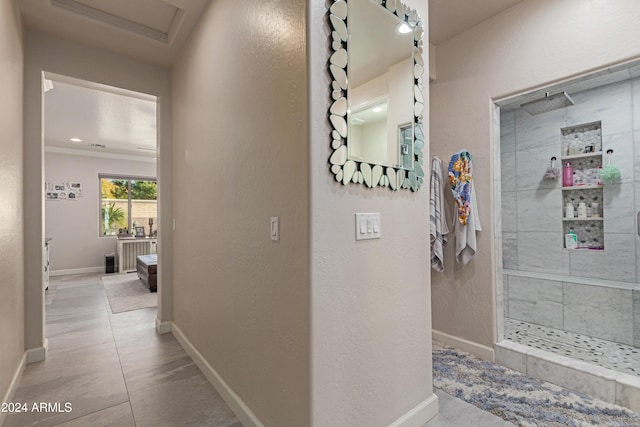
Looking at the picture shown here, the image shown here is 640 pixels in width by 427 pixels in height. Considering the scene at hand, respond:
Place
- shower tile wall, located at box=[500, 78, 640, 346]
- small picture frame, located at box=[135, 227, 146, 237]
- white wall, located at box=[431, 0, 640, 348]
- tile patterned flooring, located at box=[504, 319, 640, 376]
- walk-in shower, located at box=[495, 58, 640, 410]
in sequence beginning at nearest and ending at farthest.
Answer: white wall, located at box=[431, 0, 640, 348] → tile patterned flooring, located at box=[504, 319, 640, 376] → walk-in shower, located at box=[495, 58, 640, 410] → shower tile wall, located at box=[500, 78, 640, 346] → small picture frame, located at box=[135, 227, 146, 237]

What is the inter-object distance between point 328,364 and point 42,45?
10.9 feet

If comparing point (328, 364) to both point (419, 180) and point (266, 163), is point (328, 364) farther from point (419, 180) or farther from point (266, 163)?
point (419, 180)

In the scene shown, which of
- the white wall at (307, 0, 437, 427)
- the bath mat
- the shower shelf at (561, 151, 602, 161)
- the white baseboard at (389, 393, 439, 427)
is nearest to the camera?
the white wall at (307, 0, 437, 427)

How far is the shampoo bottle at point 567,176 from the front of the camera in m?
3.29

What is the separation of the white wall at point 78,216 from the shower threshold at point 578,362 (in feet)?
25.2

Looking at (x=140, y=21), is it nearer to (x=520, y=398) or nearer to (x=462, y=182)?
(x=462, y=182)

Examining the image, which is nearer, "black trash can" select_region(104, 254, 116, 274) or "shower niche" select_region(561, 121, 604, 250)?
"shower niche" select_region(561, 121, 604, 250)

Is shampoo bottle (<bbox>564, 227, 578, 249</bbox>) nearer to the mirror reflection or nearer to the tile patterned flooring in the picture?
the tile patterned flooring

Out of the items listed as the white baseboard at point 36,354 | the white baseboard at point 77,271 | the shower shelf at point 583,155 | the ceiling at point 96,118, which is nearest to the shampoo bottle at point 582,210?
the shower shelf at point 583,155

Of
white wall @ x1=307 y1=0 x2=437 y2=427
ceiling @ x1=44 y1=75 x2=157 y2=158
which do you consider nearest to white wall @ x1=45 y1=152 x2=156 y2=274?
ceiling @ x1=44 y1=75 x2=157 y2=158

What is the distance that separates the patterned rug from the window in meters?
7.05

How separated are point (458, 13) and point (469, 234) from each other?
1755 mm

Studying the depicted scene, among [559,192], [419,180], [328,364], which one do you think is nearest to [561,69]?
[419,180]

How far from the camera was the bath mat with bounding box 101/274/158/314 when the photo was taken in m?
4.13
